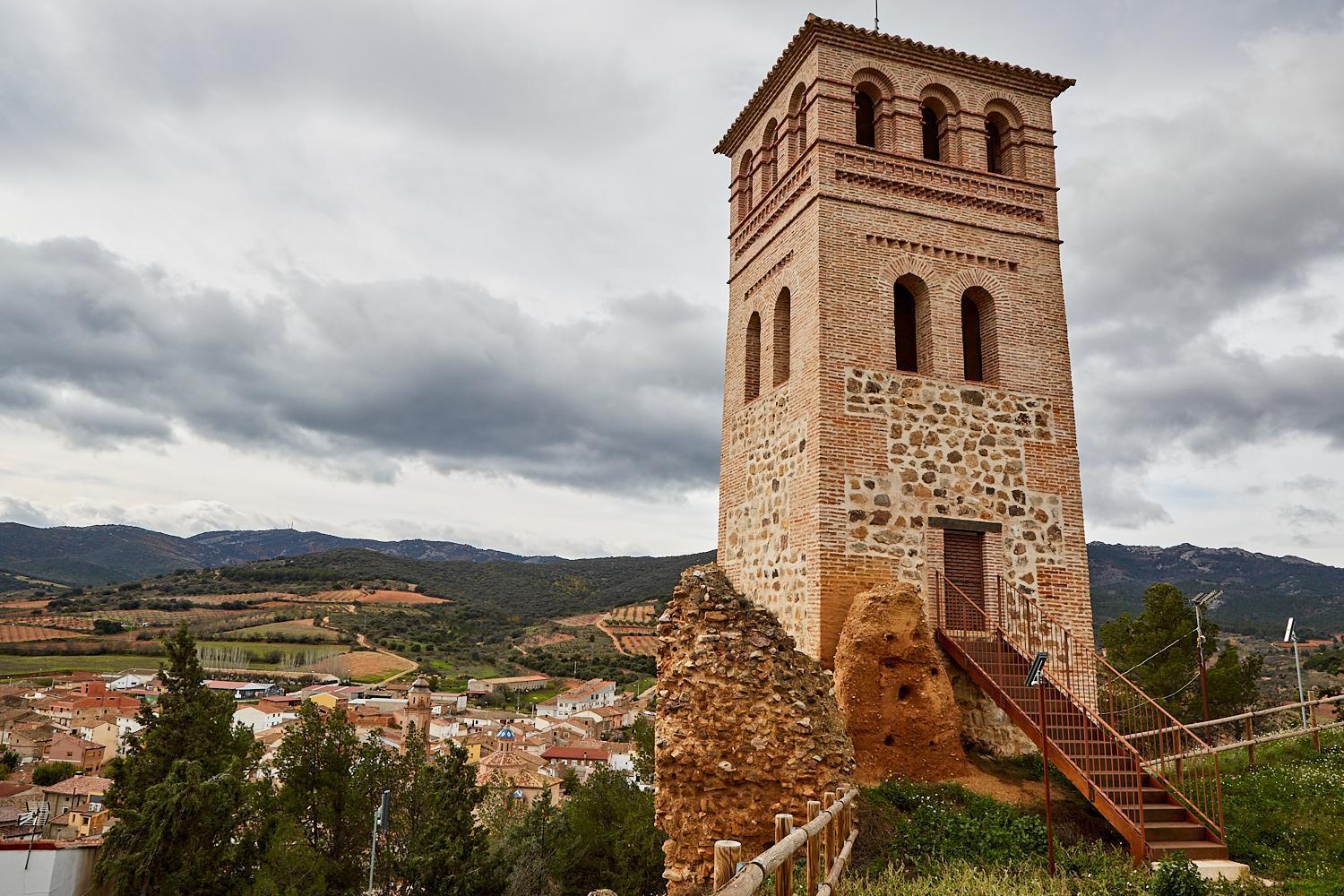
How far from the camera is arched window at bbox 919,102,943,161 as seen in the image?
46.2 ft

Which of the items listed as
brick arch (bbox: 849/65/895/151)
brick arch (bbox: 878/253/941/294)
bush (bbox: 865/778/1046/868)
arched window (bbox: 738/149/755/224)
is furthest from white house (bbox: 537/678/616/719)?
bush (bbox: 865/778/1046/868)

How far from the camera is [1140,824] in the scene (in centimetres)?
842

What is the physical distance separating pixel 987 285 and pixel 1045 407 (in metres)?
2.04

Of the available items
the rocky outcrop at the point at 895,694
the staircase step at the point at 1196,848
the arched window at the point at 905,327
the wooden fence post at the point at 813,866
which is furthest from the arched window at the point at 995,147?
the wooden fence post at the point at 813,866

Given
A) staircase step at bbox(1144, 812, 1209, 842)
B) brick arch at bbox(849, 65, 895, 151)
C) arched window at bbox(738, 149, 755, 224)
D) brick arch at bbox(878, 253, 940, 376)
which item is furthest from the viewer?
arched window at bbox(738, 149, 755, 224)

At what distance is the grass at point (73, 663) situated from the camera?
85.7 m

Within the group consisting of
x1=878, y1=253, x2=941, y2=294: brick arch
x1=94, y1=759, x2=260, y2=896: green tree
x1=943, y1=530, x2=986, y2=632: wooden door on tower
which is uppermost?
x1=878, y1=253, x2=941, y2=294: brick arch

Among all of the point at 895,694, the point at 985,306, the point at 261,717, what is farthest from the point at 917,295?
the point at 261,717

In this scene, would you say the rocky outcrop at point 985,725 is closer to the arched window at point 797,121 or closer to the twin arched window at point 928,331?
the twin arched window at point 928,331

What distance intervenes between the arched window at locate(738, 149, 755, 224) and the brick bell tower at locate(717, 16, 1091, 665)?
116cm

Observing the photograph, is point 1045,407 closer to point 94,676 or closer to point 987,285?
point 987,285

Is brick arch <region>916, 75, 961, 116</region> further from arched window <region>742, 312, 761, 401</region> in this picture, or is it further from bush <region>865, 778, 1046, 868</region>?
bush <region>865, 778, 1046, 868</region>

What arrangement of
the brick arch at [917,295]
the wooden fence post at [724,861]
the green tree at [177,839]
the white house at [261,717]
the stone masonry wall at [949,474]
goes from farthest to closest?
the white house at [261,717]
the green tree at [177,839]
the brick arch at [917,295]
the stone masonry wall at [949,474]
the wooden fence post at [724,861]

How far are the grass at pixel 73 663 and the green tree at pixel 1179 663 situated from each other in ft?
293
